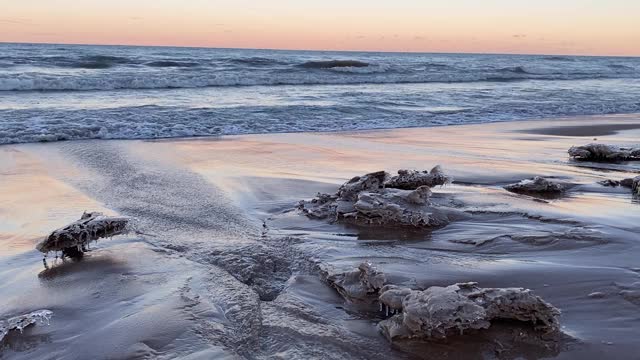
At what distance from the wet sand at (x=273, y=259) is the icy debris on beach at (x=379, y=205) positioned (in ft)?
0.48

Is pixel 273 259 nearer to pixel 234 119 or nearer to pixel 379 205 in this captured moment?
pixel 379 205

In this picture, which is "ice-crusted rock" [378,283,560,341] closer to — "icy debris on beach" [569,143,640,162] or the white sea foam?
"icy debris on beach" [569,143,640,162]

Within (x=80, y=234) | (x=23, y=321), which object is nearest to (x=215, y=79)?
(x=80, y=234)

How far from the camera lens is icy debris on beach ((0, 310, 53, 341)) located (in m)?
2.62

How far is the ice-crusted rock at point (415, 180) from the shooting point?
518 cm

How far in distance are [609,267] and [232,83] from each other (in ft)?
61.6

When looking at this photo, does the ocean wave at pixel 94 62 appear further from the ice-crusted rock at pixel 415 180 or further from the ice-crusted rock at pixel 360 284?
the ice-crusted rock at pixel 360 284

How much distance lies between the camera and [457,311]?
252cm

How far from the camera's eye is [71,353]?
2428 mm

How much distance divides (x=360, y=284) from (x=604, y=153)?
534 cm

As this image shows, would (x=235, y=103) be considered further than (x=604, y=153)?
Yes

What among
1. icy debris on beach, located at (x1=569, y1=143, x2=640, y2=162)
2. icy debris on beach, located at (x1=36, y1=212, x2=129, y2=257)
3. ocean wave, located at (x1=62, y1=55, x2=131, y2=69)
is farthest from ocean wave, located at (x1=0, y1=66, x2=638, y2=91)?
icy debris on beach, located at (x1=36, y1=212, x2=129, y2=257)

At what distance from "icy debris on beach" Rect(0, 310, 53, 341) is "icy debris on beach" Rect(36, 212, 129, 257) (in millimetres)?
917

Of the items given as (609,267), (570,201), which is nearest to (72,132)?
(570,201)
